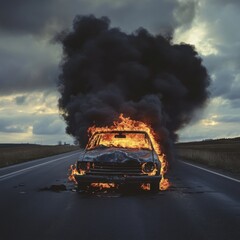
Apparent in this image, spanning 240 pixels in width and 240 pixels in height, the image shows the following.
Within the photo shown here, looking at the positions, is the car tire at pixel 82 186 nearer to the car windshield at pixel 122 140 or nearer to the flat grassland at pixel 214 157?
the car windshield at pixel 122 140

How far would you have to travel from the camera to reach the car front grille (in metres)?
12.3

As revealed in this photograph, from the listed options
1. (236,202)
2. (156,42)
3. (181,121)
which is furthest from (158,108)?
(236,202)

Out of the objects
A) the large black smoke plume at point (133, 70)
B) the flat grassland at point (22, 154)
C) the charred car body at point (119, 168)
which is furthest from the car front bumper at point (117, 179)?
the flat grassland at point (22, 154)

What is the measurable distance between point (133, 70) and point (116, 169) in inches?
543

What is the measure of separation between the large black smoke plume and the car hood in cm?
983

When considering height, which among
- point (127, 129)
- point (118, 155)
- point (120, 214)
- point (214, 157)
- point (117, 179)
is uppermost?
point (127, 129)

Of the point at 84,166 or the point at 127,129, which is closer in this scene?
the point at 84,166

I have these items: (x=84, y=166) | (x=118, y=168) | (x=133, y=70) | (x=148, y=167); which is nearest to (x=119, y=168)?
(x=118, y=168)

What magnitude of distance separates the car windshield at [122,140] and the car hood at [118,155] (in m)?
0.80

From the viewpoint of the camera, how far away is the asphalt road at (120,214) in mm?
7340

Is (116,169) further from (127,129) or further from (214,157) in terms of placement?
(214,157)

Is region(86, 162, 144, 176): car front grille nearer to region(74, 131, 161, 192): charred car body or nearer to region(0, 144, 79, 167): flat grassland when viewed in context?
region(74, 131, 161, 192): charred car body

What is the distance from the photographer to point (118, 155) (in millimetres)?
12555

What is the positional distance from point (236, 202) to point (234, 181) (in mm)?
5455
